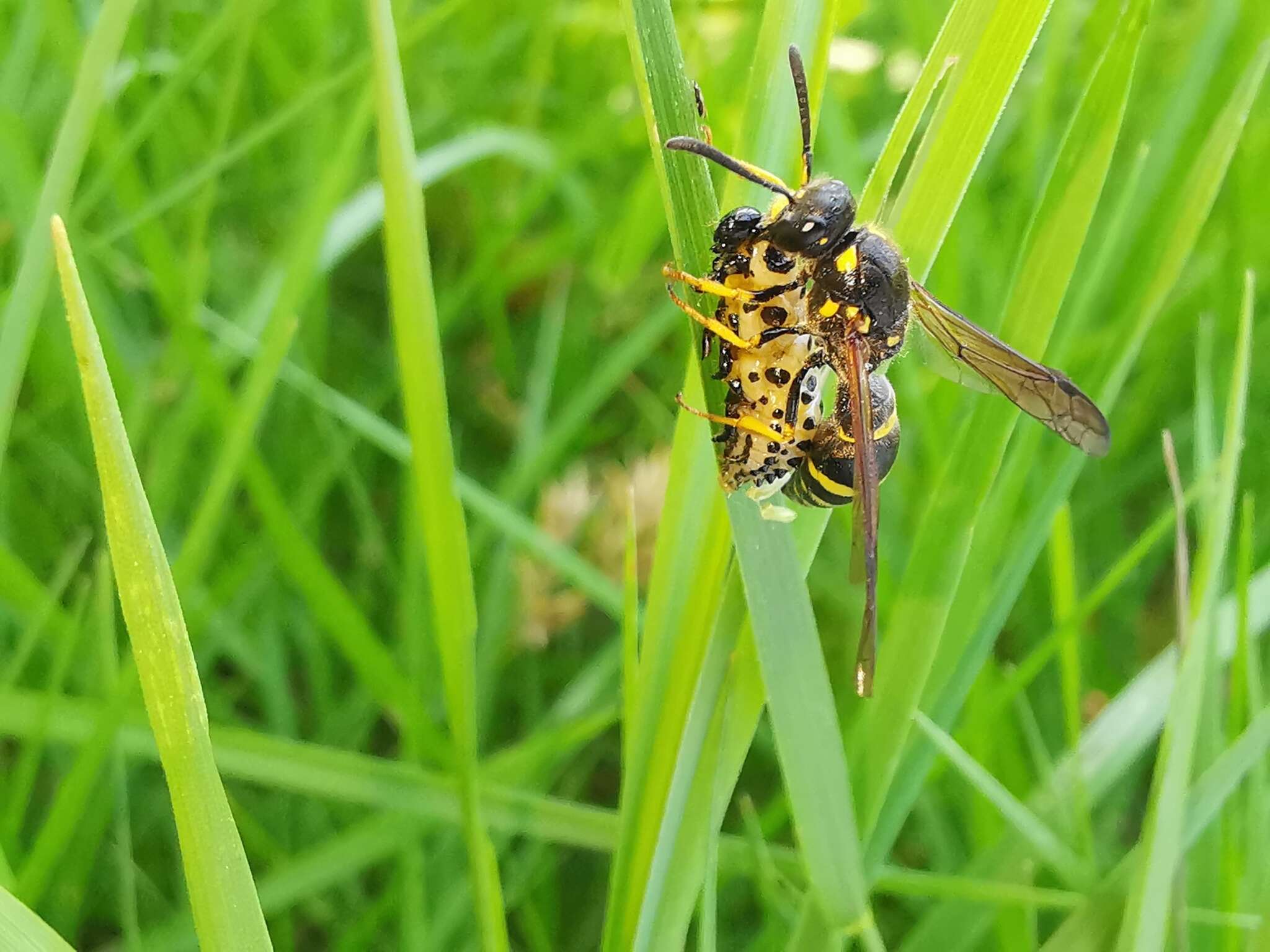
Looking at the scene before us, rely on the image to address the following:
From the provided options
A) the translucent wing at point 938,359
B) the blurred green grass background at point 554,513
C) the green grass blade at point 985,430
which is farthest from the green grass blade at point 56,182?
the translucent wing at point 938,359

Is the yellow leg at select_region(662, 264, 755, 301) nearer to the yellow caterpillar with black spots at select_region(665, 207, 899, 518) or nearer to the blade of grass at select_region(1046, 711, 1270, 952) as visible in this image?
the yellow caterpillar with black spots at select_region(665, 207, 899, 518)

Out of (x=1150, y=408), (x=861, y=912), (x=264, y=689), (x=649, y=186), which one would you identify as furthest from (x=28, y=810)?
(x=1150, y=408)

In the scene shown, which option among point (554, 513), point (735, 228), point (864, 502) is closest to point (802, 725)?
point (864, 502)

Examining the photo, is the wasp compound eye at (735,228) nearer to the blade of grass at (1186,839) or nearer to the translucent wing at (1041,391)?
the translucent wing at (1041,391)

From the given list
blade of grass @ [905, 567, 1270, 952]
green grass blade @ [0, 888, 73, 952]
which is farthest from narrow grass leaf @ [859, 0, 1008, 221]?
green grass blade @ [0, 888, 73, 952]

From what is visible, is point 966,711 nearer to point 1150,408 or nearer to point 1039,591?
point 1039,591

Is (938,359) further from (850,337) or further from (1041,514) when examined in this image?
(1041,514)

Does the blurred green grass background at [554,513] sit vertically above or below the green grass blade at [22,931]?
above
